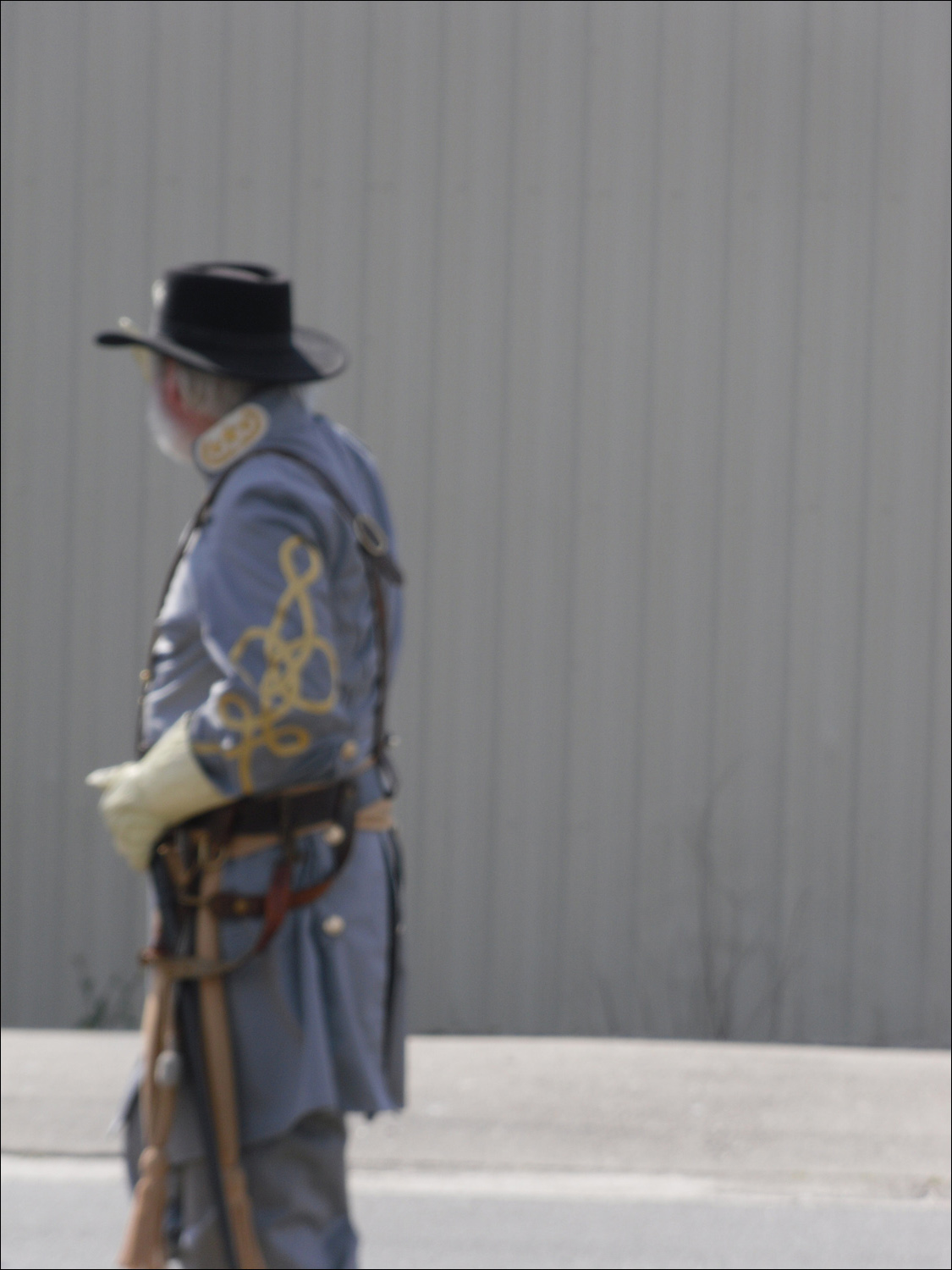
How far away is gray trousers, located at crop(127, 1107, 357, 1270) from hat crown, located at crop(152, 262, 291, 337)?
1.27m

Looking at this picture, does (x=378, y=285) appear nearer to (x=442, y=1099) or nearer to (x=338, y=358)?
(x=442, y=1099)

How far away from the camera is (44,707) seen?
780cm

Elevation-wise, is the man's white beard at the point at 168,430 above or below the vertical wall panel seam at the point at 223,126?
below

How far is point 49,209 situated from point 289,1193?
18.3 feet

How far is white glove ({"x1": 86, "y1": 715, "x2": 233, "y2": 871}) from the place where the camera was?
2.97m

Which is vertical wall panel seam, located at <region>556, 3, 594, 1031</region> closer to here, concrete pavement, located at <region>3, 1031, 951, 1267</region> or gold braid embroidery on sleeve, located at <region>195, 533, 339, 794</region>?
concrete pavement, located at <region>3, 1031, 951, 1267</region>

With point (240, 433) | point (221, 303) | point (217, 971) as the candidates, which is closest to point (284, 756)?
point (217, 971)

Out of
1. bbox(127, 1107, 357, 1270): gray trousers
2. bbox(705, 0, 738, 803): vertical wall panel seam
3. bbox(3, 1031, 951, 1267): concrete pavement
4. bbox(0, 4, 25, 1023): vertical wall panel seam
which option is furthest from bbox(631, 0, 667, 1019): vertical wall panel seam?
bbox(127, 1107, 357, 1270): gray trousers

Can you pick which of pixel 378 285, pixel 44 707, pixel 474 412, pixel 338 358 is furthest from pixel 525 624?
pixel 338 358

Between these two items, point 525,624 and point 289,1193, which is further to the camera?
point 525,624

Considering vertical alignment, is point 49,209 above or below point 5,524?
above

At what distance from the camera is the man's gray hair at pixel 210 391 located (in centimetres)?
322

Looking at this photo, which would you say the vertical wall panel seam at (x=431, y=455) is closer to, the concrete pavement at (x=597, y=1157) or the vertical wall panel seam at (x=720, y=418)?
the vertical wall panel seam at (x=720, y=418)

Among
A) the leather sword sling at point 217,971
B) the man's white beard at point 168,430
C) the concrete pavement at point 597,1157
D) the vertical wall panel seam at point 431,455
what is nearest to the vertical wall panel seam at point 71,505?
the vertical wall panel seam at point 431,455
